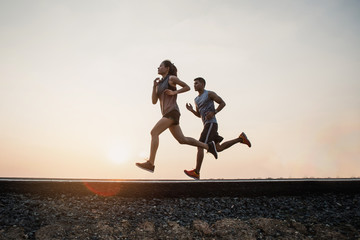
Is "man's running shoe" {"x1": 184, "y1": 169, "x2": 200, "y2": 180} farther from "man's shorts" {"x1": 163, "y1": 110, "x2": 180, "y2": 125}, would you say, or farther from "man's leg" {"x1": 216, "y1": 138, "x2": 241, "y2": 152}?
"man's shorts" {"x1": 163, "y1": 110, "x2": 180, "y2": 125}

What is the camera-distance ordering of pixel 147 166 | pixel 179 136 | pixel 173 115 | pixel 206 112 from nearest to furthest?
pixel 147 166 → pixel 173 115 → pixel 179 136 → pixel 206 112

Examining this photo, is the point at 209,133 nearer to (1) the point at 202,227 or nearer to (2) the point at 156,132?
(2) the point at 156,132

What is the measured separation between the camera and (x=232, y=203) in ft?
13.6

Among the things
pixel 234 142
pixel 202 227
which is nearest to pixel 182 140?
pixel 234 142

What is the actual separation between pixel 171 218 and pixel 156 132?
7.04 ft

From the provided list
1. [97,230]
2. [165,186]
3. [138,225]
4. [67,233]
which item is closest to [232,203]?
[165,186]

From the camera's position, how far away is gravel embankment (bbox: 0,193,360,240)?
3230 mm

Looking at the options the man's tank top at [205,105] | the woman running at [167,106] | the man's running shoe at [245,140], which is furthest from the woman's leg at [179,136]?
the man's running shoe at [245,140]

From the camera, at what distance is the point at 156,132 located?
18.0 feet

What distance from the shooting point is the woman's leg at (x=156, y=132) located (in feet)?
17.9

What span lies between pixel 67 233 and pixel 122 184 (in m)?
1.07

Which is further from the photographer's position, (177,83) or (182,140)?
(182,140)

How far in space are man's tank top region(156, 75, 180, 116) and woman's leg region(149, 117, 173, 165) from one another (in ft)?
0.64

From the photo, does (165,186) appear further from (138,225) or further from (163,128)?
(163,128)
